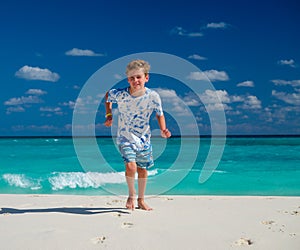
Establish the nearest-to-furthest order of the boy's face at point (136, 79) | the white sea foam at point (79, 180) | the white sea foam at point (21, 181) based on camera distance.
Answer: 1. the boy's face at point (136, 79)
2. the white sea foam at point (79, 180)
3. the white sea foam at point (21, 181)

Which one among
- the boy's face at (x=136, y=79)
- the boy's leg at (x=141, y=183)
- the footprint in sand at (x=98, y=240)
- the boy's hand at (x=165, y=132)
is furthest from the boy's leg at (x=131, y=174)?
the footprint in sand at (x=98, y=240)

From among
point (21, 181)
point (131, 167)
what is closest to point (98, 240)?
point (131, 167)

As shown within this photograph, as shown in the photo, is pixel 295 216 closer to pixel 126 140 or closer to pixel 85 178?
pixel 126 140

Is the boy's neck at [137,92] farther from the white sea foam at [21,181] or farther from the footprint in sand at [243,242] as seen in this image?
the white sea foam at [21,181]

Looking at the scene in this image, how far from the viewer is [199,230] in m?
3.68

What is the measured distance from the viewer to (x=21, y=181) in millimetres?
11711

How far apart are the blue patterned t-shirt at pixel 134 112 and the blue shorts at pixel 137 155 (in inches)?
2.1

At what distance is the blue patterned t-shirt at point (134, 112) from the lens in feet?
15.3

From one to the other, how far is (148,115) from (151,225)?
1431mm

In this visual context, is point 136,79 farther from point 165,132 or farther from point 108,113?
point 165,132

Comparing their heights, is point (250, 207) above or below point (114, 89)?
below

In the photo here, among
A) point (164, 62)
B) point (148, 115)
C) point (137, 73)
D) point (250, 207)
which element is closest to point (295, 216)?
point (250, 207)

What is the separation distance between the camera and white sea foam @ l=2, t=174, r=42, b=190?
35.3 feet

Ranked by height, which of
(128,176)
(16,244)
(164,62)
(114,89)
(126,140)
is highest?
(164,62)
